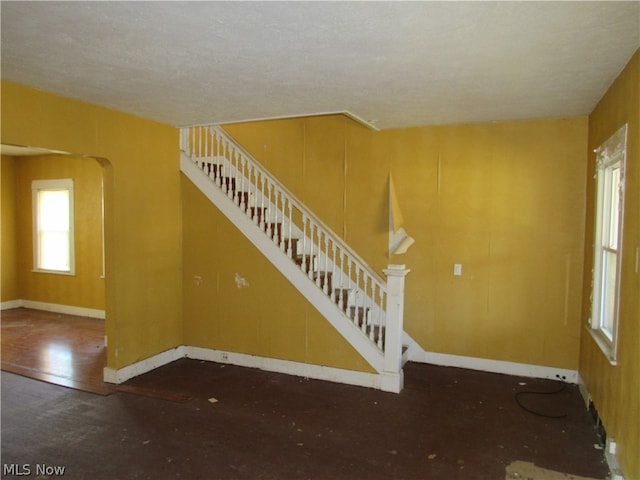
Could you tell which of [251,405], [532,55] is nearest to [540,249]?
[532,55]

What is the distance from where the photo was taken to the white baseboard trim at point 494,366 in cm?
439

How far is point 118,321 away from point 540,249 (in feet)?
14.3

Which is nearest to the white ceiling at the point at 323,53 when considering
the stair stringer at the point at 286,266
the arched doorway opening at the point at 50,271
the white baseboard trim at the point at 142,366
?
the stair stringer at the point at 286,266

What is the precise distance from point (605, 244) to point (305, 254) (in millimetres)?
2857

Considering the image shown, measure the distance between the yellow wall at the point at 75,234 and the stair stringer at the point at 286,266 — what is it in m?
2.86

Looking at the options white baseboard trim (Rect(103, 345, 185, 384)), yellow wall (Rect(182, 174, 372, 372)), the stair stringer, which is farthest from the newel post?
white baseboard trim (Rect(103, 345, 185, 384))

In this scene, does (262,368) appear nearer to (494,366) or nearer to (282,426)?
(282,426)

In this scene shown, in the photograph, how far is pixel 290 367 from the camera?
4621 millimetres

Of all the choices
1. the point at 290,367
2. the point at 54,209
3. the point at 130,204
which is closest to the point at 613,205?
the point at 290,367

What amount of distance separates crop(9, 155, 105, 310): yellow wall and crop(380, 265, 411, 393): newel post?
4.96 m

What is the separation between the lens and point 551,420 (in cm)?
355

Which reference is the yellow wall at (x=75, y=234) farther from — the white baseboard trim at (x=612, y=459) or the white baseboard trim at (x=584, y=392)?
the white baseboard trim at (x=612, y=459)

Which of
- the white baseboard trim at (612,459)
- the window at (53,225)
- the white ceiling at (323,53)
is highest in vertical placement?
the white ceiling at (323,53)

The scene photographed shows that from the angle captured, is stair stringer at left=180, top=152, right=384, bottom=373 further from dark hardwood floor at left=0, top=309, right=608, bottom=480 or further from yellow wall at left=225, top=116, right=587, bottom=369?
yellow wall at left=225, top=116, right=587, bottom=369
